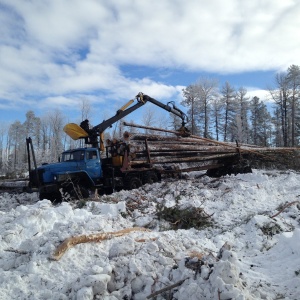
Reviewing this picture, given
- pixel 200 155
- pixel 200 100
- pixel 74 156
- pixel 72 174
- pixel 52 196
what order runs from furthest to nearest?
pixel 200 100 < pixel 200 155 < pixel 74 156 < pixel 72 174 < pixel 52 196

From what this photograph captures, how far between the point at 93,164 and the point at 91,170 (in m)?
0.30

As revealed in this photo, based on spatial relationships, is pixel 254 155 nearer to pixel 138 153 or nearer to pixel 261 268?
pixel 138 153

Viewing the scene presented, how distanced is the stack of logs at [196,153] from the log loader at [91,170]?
0.59 m

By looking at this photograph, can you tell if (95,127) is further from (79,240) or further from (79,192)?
(79,240)

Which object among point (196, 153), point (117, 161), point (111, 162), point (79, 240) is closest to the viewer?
point (79, 240)

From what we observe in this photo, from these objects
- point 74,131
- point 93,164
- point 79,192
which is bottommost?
point 79,192

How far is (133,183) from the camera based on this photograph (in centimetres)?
1399

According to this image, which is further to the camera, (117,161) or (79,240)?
(117,161)

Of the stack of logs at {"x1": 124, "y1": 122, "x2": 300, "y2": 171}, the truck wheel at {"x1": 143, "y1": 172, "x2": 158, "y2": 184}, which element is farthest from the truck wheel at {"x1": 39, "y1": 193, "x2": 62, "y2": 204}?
the truck wheel at {"x1": 143, "y1": 172, "x2": 158, "y2": 184}

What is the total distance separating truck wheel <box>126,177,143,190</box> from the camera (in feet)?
45.3

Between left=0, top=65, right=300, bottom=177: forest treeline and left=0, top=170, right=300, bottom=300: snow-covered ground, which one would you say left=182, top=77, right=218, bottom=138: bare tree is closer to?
left=0, top=65, right=300, bottom=177: forest treeline

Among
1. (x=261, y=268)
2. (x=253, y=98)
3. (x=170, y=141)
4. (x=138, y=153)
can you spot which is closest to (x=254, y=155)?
(x=170, y=141)

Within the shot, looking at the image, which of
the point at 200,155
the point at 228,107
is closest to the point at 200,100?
the point at 228,107

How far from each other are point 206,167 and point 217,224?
9.45 m
